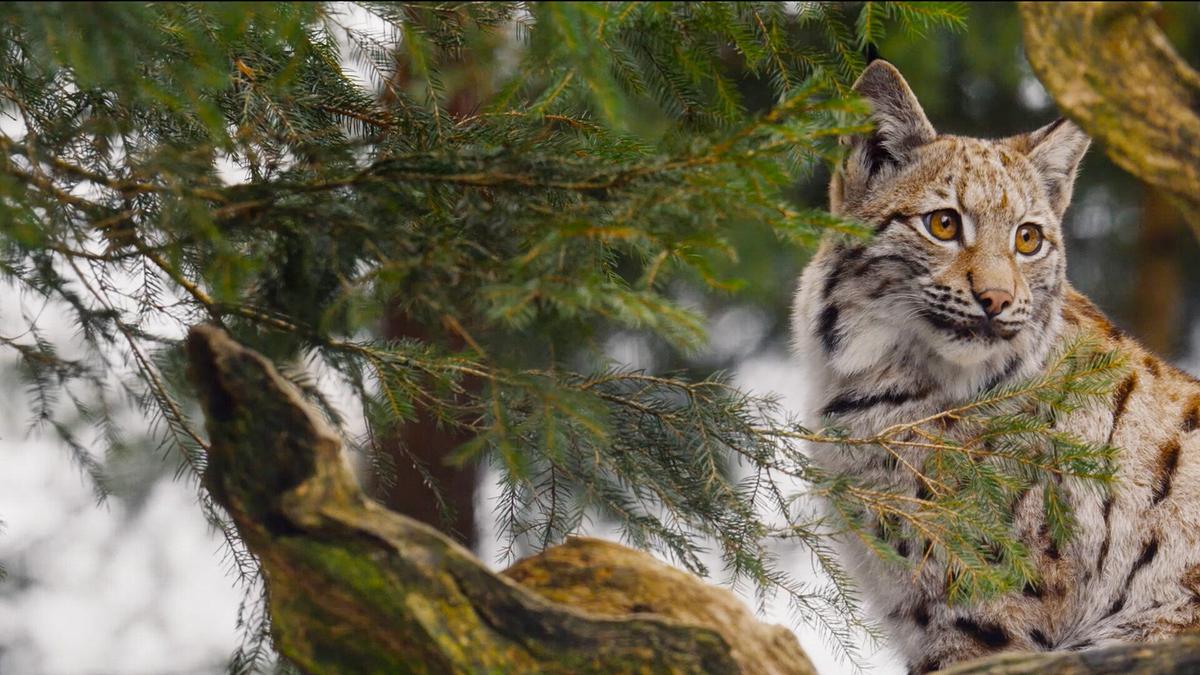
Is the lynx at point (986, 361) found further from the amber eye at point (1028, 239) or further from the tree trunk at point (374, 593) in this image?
the tree trunk at point (374, 593)

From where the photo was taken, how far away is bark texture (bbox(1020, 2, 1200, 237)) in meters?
2.70

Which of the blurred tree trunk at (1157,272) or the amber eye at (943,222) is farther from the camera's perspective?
the blurred tree trunk at (1157,272)

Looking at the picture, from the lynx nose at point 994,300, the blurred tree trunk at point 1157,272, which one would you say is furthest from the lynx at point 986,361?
the blurred tree trunk at point 1157,272

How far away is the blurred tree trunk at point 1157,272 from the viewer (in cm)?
748

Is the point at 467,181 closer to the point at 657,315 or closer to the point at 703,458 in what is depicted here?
the point at 657,315

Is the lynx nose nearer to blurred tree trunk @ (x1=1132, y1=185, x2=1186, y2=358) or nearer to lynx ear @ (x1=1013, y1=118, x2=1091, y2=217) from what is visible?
lynx ear @ (x1=1013, y1=118, x2=1091, y2=217)

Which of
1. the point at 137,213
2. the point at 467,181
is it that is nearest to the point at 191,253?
the point at 137,213

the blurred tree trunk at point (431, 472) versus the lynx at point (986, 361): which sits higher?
the blurred tree trunk at point (431, 472)

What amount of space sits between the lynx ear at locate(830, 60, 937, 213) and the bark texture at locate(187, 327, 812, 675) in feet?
7.26

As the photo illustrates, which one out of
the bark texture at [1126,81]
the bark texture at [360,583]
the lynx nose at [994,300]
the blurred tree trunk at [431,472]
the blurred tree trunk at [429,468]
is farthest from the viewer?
the blurred tree trunk at [431,472]

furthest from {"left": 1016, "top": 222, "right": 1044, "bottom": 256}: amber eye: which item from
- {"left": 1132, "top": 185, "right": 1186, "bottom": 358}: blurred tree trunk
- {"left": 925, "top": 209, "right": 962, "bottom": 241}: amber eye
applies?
{"left": 1132, "top": 185, "right": 1186, "bottom": 358}: blurred tree trunk

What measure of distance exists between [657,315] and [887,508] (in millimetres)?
1222

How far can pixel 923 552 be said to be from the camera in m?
3.95

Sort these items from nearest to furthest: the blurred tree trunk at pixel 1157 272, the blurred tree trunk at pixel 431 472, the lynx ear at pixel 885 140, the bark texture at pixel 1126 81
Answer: the bark texture at pixel 1126 81 < the lynx ear at pixel 885 140 < the blurred tree trunk at pixel 431 472 < the blurred tree trunk at pixel 1157 272
